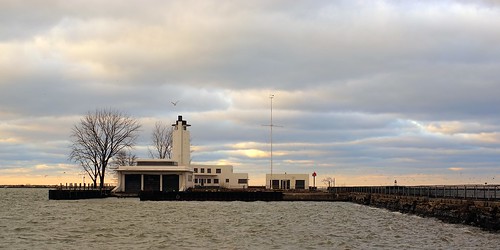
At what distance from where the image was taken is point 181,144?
114 meters

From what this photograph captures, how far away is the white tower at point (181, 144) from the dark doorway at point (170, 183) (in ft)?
30.2

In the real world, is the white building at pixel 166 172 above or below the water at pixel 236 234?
above

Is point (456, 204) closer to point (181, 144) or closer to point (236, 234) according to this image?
point (236, 234)

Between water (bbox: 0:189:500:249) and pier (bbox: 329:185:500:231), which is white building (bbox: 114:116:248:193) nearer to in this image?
pier (bbox: 329:185:500:231)

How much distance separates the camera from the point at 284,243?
32.3m

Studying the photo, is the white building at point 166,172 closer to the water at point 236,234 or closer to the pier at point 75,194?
the pier at point 75,194

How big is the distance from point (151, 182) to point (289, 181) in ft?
116

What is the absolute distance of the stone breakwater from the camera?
38.9 m

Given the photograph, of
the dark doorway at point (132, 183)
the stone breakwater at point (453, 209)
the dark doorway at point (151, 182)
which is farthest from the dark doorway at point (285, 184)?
the stone breakwater at point (453, 209)

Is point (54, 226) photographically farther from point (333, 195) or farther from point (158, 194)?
point (333, 195)

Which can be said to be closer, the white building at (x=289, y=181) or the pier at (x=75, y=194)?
the pier at (x=75, y=194)

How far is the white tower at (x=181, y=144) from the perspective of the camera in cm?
11319

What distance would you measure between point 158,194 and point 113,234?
54043 mm

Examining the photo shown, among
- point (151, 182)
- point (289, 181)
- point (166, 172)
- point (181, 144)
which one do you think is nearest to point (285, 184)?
point (289, 181)
